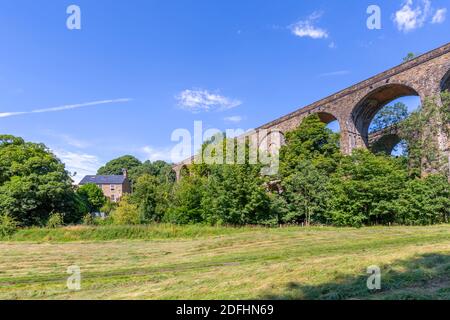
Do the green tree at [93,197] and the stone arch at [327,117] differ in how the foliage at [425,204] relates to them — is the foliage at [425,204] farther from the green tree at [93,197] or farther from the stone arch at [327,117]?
the green tree at [93,197]

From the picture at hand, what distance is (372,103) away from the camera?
93.8ft

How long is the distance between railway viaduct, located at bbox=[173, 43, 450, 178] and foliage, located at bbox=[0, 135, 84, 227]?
21487 millimetres

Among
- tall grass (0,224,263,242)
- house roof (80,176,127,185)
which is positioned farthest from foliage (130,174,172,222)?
house roof (80,176,127,185)

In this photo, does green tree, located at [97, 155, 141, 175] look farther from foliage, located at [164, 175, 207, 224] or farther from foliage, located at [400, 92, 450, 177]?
foliage, located at [400, 92, 450, 177]

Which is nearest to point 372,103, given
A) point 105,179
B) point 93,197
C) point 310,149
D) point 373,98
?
point 373,98

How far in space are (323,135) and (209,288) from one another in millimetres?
23024

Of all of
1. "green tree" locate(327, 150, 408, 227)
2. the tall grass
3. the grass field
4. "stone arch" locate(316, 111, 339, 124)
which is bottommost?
the tall grass

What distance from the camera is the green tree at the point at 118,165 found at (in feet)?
250

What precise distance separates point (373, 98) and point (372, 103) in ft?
2.26

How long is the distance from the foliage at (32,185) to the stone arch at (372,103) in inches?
1052

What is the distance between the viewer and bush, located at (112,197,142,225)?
87.0ft

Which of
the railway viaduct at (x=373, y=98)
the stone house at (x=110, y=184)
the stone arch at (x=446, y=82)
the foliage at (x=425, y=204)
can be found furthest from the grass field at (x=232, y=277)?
the stone house at (x=110, y=184)
